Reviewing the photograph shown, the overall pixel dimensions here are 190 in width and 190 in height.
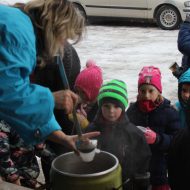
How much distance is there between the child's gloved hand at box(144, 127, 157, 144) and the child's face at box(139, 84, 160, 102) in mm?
321

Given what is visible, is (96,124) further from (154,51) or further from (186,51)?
(154,51)

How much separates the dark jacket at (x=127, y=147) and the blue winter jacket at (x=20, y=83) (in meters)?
0.90

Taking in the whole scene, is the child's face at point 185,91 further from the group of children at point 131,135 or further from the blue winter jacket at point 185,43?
the blue winter jacket at point 185,43

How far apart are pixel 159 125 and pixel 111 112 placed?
1.50 feet

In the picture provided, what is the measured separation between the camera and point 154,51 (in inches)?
355

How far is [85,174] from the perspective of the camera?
2289mm

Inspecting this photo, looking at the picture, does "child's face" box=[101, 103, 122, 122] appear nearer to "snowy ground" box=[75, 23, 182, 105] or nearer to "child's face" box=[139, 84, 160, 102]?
"child's face" box=[139, 84, 160, 102]

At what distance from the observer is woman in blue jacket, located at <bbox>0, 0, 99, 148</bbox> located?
1903 mm

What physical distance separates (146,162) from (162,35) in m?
8.12

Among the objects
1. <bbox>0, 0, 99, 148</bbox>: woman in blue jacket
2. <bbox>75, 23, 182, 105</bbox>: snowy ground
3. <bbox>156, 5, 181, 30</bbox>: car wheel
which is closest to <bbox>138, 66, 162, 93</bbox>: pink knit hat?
<bbox>0, 0, 99, 148</bbox>: woman in blue jacket

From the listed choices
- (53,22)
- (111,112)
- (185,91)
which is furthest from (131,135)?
(53,22)

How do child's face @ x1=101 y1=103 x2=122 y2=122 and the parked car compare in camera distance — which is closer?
child's face @ x1=101 y1=103 x2=122 y2=122

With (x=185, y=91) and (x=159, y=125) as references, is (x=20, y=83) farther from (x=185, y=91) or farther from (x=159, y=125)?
(x=185, y=91)

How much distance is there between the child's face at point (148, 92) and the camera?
3380 mm
